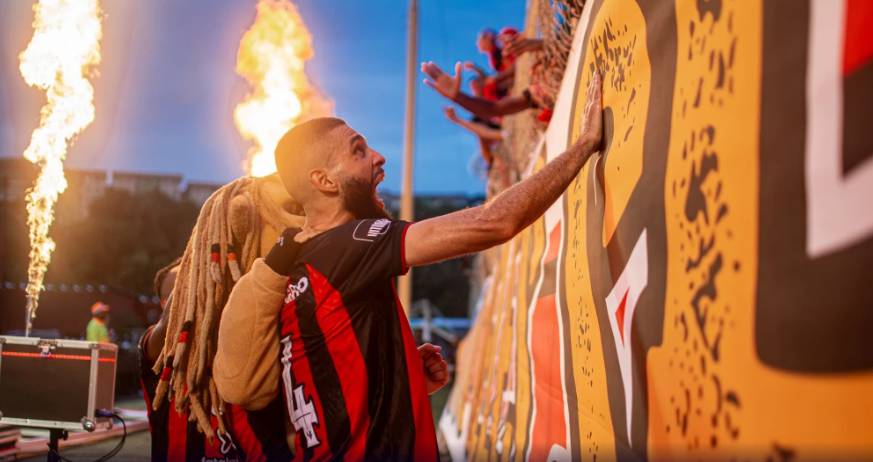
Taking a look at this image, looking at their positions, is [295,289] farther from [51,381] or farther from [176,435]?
[51,381]

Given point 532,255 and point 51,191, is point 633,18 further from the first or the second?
point 51,191

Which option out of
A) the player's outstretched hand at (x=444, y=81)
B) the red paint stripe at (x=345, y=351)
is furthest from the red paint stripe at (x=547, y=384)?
the player's outstretched hand at (x=444, y=81)

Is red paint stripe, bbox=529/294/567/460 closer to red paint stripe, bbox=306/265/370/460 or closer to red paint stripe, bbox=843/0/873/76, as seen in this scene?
red paint stripe, bbox=306/265/370/460

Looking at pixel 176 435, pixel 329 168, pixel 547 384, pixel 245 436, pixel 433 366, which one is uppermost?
pixel 329 168

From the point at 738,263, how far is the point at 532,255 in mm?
3344

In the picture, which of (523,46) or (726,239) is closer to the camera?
(726,239)

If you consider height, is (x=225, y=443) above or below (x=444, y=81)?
below

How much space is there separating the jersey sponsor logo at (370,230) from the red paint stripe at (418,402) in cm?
26

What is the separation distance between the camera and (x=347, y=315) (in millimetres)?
2604

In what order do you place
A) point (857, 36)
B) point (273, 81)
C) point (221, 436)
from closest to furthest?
point (857, 36) → point (221, 436) → point (273, 81)

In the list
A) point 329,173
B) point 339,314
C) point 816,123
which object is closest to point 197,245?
point 329,173

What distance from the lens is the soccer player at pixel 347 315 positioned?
247 centimetres

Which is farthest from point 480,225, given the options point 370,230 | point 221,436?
point 221,436

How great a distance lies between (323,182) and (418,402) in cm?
96
